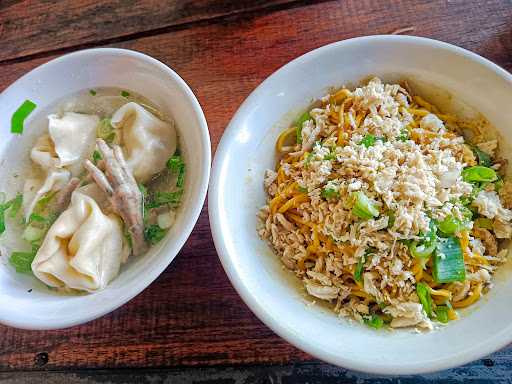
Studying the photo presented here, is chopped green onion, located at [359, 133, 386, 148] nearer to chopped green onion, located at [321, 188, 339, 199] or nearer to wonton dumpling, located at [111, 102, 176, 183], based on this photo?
chopped green onion, located at [321, 188, 339, 199]

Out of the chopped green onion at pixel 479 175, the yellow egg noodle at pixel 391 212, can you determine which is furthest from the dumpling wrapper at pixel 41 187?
the chopped green onion at pixel 479 175

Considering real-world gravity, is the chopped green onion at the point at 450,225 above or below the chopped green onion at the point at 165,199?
above

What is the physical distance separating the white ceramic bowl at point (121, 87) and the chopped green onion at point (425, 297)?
24.1 inches

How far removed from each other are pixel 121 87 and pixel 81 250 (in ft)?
1.98

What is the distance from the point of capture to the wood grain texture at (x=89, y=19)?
6.17 feet

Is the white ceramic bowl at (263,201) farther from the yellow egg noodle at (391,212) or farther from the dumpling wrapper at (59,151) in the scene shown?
the dumpling wrapper at (59,151)

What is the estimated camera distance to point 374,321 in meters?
1.19

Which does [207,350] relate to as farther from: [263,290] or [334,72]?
[334,72]

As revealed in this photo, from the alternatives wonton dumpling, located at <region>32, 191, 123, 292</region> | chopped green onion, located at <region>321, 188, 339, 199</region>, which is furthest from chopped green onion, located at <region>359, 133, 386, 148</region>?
wonton dumpling, located at <region>32, 191, 123, 292</region>

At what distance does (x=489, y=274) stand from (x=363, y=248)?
34cm

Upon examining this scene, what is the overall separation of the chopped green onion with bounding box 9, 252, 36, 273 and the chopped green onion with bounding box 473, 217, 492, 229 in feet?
4.28

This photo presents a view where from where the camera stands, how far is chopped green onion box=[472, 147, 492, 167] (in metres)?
1.33

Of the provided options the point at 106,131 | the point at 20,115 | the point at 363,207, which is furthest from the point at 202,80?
the point at 363,207

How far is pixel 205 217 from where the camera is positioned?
150 cm
